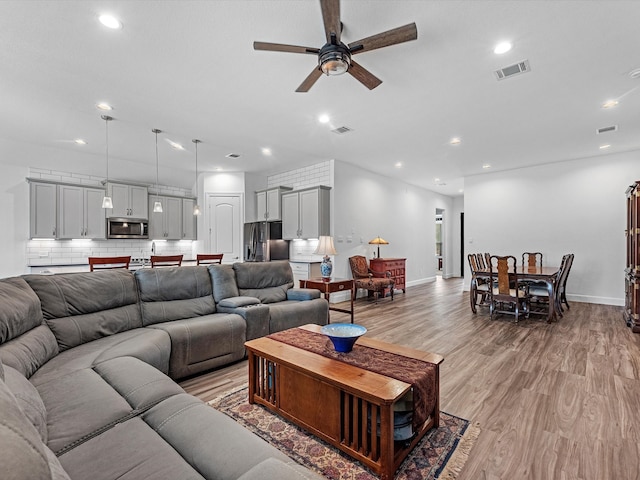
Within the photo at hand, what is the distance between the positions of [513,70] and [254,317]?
142 inches

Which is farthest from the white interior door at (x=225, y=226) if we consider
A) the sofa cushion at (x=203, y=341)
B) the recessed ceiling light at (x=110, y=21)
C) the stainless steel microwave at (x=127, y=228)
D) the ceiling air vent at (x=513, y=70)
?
the ceiling air vent at (x=513, y=70)

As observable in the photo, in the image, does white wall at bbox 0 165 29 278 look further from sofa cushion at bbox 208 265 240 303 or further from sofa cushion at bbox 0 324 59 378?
sofa cushion at bbox 0 324 59 378

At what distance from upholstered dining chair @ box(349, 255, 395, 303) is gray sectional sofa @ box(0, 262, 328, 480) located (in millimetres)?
2573

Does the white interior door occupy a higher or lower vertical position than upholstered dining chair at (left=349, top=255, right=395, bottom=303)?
higher

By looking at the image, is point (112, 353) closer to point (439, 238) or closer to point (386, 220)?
point (386, 220)

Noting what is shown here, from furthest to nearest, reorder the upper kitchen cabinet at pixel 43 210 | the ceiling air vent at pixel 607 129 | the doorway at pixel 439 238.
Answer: the doorway at pixel 439 238
the upper kitchen cabinet at pixel 43 210
the ceiling air vent at pixel 607 129

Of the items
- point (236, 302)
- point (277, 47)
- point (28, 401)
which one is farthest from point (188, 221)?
point (28, 401)

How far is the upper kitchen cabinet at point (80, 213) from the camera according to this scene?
241 inches

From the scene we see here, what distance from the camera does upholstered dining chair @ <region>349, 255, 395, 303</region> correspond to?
253 inches

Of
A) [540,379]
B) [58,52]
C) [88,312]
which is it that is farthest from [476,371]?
[58,52]

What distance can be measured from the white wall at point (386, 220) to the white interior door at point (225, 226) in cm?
Answer: 246

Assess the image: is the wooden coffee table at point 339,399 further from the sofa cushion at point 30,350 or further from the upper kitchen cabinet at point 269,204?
the upper kitchen cabinet at point 269,204

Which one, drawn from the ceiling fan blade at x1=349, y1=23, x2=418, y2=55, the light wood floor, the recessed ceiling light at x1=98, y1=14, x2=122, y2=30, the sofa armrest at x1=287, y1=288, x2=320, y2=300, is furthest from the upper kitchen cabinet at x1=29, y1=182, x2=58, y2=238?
the ceiling fan blade at x1=349, y1=23, x2=418, y2=55

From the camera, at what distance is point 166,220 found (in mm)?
7375
